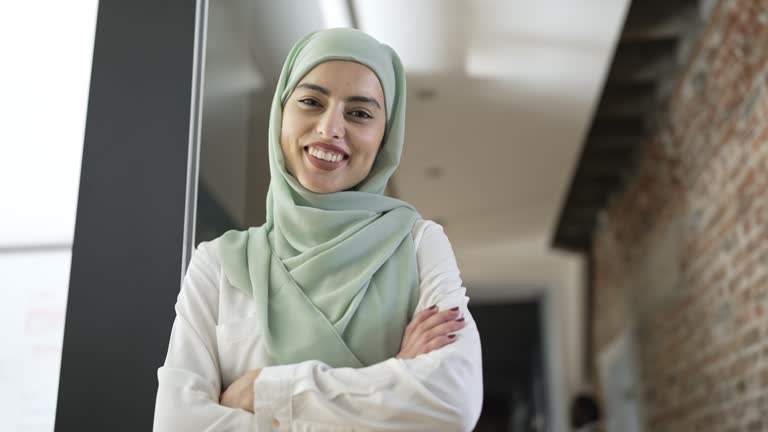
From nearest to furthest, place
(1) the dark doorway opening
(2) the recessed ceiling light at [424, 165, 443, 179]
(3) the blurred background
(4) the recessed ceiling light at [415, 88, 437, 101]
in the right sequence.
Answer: (3) the blurred background → (4) the recessed ceiling light at [415, 88, 437, 101] → (2) the recessed ceiling light at [424, 165, 443, 179] → (1) the dark doorway opening

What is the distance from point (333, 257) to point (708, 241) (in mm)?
3590

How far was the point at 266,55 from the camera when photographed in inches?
77.4

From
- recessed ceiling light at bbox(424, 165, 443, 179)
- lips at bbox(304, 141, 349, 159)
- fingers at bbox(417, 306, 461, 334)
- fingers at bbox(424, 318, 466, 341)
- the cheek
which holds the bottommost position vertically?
fingers at bbox(424, 318, 466, 341)

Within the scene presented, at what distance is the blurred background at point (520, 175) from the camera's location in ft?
5.40

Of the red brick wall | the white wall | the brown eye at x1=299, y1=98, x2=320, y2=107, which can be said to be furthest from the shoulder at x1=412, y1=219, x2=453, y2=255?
the red brick wall

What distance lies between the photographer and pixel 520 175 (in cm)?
581

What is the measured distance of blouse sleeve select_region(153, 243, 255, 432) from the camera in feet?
3.25

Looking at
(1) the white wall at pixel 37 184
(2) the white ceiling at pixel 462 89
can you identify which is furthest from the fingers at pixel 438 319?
(1) the white wall at pixel 37 184

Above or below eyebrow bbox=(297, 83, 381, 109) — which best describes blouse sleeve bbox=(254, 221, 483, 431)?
below

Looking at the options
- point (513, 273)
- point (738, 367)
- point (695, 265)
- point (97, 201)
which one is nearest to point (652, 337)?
point (695, 265)

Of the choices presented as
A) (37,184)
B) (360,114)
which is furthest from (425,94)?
(360,114)

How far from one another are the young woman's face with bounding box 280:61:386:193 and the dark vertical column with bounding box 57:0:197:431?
1.84 ft

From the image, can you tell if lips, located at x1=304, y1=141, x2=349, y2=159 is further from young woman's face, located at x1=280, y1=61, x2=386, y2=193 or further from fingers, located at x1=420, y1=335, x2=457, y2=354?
fingers, located at x1=420, y1=335, x2=457, y2=354

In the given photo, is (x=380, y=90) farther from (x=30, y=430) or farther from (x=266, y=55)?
(x=30, y=430)
